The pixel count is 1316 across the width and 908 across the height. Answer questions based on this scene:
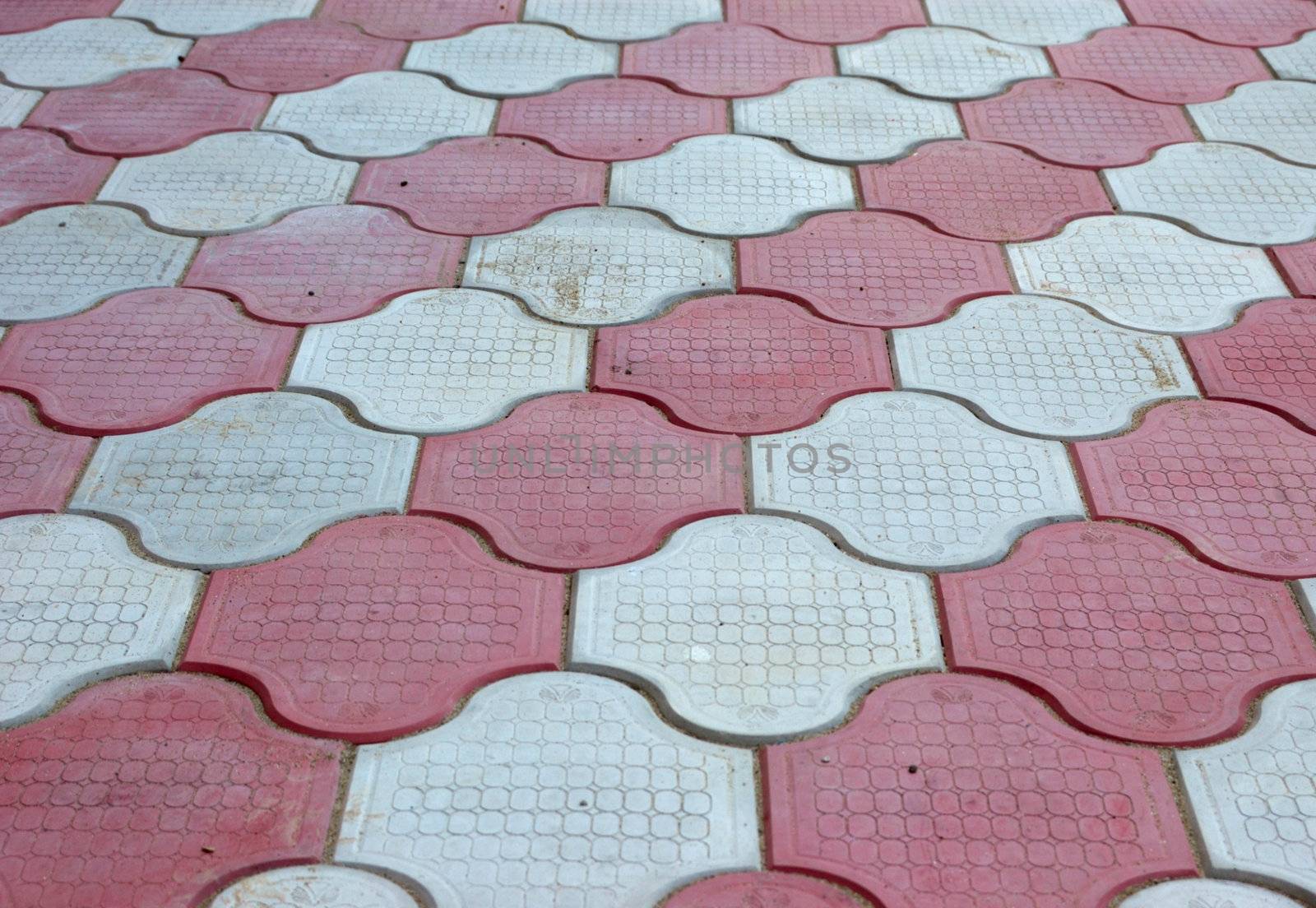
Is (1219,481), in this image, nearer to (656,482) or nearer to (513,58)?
(656,482)

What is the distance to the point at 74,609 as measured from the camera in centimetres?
111

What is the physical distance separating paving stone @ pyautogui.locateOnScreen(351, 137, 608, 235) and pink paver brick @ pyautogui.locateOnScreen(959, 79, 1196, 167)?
558mm

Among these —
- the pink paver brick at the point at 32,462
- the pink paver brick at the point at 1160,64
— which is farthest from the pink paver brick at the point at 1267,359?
the pink paver brick at the point at 32,462

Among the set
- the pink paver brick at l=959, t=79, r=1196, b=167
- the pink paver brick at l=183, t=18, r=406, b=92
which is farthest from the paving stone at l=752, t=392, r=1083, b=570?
the pink paver brick at l=183, t=18, r=406, b=92

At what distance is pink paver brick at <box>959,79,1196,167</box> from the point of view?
1.85 metres

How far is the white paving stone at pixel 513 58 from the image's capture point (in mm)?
2037

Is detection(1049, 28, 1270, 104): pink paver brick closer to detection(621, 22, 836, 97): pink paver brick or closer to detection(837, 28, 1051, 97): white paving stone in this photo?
detection(837, 28, 1051, 97): white paving stone

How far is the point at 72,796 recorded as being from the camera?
0.95m

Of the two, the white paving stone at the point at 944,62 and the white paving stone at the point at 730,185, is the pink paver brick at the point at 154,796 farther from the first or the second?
the white paving stone at the point at 944,62

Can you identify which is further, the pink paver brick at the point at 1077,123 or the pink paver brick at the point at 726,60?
the pink paver brick at the point at 726,60

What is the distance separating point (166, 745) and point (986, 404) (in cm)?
80

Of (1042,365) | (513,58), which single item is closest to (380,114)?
(513,58)

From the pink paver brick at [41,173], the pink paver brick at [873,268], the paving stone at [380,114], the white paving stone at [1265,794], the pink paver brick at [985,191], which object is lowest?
the pink paver brick at [41,173]

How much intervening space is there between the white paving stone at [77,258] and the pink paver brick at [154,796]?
2.05 feet
